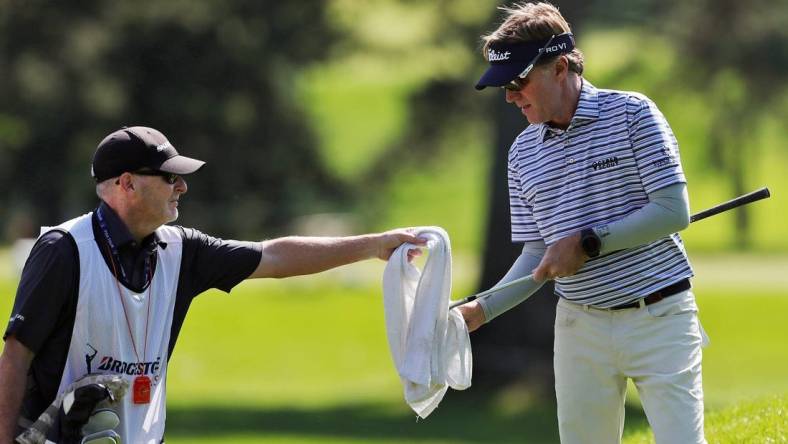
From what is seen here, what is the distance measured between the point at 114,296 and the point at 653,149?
2.16m

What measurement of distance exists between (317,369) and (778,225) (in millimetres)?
33700

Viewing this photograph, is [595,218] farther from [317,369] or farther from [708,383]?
[317,369]

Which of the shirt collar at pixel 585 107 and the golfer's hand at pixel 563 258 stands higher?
the shirt collar at pixel 585 107

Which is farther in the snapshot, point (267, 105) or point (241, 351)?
point (267, 105)

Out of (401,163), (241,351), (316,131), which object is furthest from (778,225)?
(241,351)

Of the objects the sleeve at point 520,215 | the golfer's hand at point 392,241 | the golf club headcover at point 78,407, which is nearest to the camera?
the golf club headcover at point 78,407

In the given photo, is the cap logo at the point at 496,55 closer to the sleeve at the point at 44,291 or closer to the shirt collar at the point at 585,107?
the shirt collar at the point at 585,107

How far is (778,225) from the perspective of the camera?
57.6 metres

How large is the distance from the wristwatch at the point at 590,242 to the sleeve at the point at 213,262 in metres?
1.43

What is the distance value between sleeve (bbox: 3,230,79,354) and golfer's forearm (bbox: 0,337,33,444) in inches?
1.7

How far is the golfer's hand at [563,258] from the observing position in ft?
18.6

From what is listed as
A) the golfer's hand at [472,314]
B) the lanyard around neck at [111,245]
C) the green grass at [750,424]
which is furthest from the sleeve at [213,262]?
the green grass at [750,424]

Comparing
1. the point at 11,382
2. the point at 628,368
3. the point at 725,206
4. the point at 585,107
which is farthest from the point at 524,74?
the point at 11,382

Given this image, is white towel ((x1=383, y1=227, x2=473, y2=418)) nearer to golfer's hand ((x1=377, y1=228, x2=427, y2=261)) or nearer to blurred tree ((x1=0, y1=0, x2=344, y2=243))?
golfer's hand ((x1=377, y1=228, x2=427, y2=261))
